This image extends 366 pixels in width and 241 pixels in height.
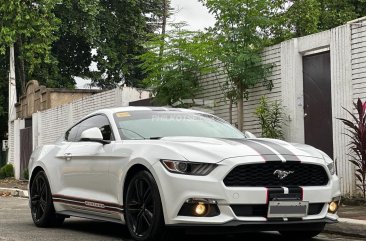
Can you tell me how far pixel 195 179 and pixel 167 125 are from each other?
154cm

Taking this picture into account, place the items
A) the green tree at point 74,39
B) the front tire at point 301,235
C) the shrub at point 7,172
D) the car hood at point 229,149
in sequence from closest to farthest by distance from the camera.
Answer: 1. the car hood at point 229,149
2. the front tire at point 301,235
3. the shrub at point 7,172
4. the green tree at point 74,39

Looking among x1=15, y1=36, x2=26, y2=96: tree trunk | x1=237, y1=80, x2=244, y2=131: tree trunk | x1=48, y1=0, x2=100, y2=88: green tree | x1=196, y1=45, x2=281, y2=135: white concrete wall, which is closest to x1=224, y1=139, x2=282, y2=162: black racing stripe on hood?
x1=196, y1=45, x2=281, y2=135: white concrete wall

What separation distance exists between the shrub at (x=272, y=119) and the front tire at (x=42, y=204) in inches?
204

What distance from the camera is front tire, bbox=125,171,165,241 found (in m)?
6.25

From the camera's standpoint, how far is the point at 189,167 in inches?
241

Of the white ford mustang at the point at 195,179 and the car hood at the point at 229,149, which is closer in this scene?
the white ford mustang at the point at 195,179

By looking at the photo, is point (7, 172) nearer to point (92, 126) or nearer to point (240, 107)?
point (240, 107)

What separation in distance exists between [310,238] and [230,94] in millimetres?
6790

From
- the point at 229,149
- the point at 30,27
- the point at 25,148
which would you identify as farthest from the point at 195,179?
the point at 30,27

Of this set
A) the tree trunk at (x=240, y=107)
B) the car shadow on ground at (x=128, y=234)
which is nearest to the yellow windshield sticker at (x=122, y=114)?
the car shadow on ground at (x=128, y=234)

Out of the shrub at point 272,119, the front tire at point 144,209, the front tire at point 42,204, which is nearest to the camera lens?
the front tire at point 144,209

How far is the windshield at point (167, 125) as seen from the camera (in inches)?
286

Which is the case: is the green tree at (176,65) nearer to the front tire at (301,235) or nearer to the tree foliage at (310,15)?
the tree foliage at (310,15)

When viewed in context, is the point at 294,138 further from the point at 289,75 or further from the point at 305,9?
the point at 305,9
